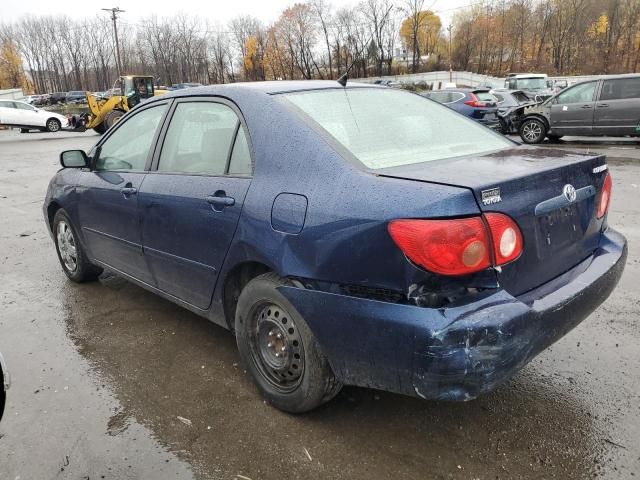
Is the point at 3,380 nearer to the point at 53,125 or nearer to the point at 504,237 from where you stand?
the point at 504,237

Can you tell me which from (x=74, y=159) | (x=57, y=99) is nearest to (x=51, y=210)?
(x=74, y=159)

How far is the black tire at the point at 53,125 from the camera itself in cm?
2691

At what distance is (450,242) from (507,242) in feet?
0.94

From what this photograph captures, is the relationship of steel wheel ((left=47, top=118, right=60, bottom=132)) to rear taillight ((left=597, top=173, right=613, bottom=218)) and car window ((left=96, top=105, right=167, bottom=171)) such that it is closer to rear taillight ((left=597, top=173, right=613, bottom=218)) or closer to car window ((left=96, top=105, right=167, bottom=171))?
car window ((left=96, top=105, right=167, bottom=171))

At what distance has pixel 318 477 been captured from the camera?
90.0 inches

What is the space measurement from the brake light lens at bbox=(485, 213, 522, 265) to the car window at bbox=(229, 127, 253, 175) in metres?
1.27

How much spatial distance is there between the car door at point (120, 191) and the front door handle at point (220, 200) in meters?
0.88

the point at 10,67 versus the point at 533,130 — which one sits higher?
the point at 10,67

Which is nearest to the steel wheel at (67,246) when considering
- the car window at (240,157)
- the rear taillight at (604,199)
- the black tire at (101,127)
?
the car window at (240,157)

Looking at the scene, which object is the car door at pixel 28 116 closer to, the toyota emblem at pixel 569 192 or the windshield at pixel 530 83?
the windshield at pixel 530 83

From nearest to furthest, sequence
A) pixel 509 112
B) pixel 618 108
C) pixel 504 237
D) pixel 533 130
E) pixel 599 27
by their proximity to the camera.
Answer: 1. pixel 504 237
2. pixel 618 108
3. pixel 533 130
4. pixel 509 112
5. pixel 599 27

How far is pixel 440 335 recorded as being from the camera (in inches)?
78.1

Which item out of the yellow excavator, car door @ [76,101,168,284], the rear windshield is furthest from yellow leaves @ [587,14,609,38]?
car door @ [76,101,168,284]

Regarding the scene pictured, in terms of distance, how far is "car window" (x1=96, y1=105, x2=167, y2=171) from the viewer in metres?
3.63
